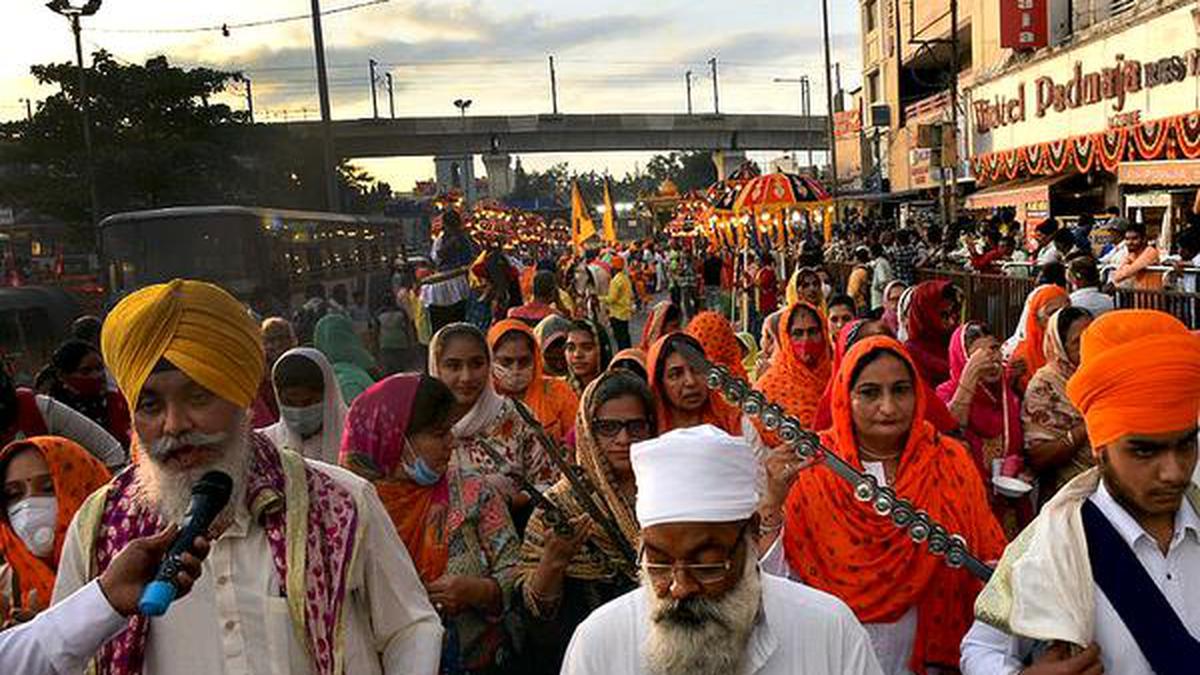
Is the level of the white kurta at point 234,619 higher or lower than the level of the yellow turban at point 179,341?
lower

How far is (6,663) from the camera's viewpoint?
194cm

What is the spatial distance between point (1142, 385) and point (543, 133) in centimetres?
5653

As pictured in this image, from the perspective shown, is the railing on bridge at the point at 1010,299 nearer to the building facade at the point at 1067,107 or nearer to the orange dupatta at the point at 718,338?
the orange dupatta at the point at 718,338

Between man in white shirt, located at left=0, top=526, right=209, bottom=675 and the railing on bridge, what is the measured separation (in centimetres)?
810

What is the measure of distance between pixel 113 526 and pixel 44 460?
1252 mm

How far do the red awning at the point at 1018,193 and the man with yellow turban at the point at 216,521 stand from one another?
73.6 ft

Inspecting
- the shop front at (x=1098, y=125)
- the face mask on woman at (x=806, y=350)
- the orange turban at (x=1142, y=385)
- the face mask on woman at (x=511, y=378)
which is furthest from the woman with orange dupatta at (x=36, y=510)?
the shop front at (x=1098, y=125)

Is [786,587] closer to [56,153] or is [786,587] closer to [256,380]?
[256,380]

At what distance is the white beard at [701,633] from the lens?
180cm

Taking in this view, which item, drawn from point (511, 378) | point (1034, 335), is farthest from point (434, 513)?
point (1034, 335)

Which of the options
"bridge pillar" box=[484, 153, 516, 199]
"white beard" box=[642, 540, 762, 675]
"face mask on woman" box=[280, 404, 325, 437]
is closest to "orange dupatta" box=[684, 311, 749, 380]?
"face mask on woman" box=[280, 404, 325, 437]

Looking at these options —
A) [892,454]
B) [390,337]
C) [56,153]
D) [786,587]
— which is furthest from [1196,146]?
[56,153]

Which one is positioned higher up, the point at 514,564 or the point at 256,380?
the point at 256,380

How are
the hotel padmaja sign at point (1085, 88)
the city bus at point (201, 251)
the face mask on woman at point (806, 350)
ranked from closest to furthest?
the face mask on woman at point (806, 350) → the city bus at point (201, 251) → the hotel padmaja sign at point (1085, 88)
